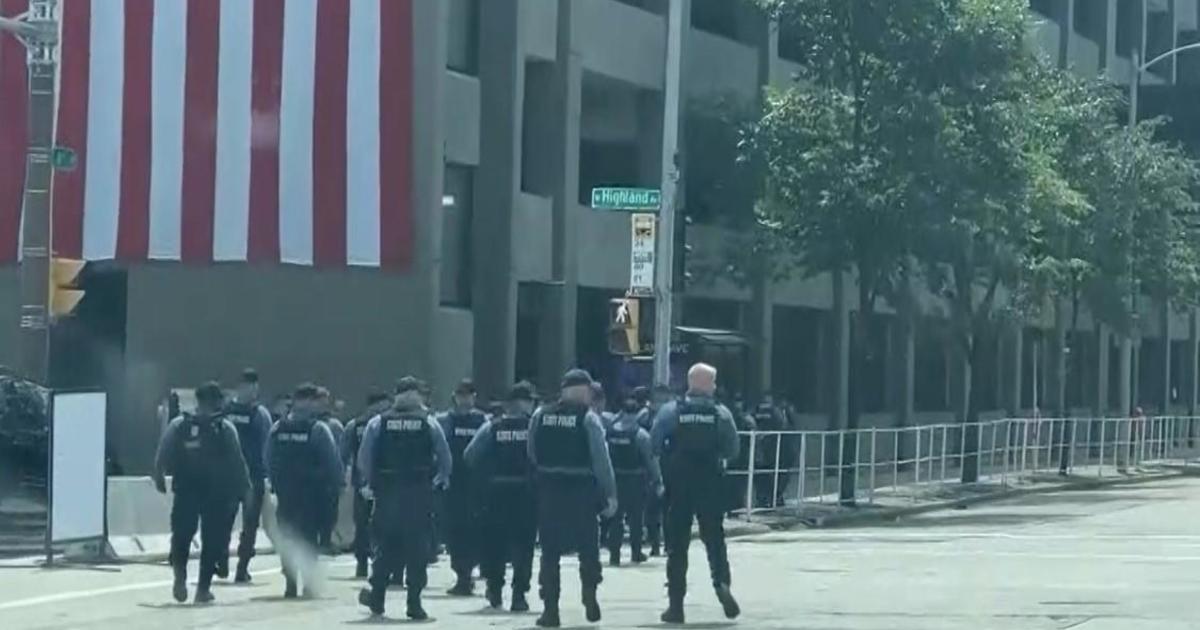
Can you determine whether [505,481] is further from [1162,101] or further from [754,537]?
[1162,101]

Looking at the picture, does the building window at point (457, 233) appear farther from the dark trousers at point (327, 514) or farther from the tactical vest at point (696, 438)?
the tactical vest at point (696, 438)

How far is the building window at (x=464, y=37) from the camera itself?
35.9 m

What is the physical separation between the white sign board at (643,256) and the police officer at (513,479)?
29.6 ft

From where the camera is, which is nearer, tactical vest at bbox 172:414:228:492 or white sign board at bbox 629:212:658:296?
tactical vest at bbox 172:414:228:492

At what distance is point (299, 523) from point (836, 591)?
16.6ft

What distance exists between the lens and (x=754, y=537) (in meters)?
31.5

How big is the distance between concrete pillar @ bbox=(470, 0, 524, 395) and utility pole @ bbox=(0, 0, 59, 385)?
12.4m

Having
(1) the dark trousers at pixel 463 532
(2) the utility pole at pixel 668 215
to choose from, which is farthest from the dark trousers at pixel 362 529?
(2) the utility pole at pixel 668 215

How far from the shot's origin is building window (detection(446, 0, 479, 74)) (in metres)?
35.9

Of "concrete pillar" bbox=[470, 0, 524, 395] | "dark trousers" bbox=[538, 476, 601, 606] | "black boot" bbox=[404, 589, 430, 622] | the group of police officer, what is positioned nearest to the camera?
"dark trousers" bbox=[538, 476, 601, 606]

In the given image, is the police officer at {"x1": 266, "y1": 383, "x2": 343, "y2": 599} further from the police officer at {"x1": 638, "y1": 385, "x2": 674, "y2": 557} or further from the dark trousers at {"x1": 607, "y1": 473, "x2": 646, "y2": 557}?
the police officer at {"x1": 638, "y1": 385, "x2": 674, "y2": 557}

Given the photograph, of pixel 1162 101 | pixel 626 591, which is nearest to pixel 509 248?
pixel 626 591

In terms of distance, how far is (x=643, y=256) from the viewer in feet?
95.6

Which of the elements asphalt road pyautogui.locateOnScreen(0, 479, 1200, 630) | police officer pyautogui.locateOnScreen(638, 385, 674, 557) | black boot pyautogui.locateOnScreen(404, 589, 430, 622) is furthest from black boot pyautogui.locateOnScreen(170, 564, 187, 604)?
police officer pyautogui.locateOnScreen(638, 385, 674, 557)
